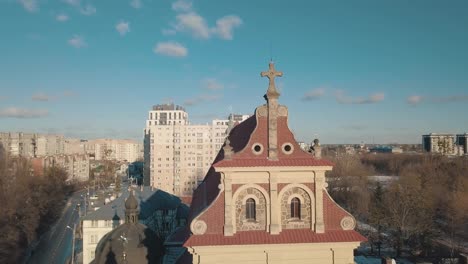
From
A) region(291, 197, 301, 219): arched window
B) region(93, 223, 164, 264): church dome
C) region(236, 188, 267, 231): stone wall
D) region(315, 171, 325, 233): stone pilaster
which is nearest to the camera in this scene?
region(236, 188, 267, 231): stone wall

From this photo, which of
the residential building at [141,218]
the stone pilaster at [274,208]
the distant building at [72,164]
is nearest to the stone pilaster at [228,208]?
the stone pilaster at [274,208]

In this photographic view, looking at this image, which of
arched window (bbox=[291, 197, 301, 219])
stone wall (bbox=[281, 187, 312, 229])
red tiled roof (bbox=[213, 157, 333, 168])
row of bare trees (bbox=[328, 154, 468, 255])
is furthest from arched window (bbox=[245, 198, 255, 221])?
row of bare trees (bbox=[328, 154, 468, 255])

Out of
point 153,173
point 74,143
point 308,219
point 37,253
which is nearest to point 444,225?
point 308,219

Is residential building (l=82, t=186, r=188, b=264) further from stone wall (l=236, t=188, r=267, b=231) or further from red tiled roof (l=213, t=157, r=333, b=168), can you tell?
red tiled roof (l=213, t=157, r=333, b=168)

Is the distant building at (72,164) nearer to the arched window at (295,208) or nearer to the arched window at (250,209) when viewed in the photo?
the arched window at (250,209)

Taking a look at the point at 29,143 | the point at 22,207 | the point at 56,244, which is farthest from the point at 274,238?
the point at 29,143

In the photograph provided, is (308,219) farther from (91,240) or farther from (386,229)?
(386,229)

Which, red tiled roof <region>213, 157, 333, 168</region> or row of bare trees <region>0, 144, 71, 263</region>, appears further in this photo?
row of bare trees <region>0, 144, 71, 263</region>
